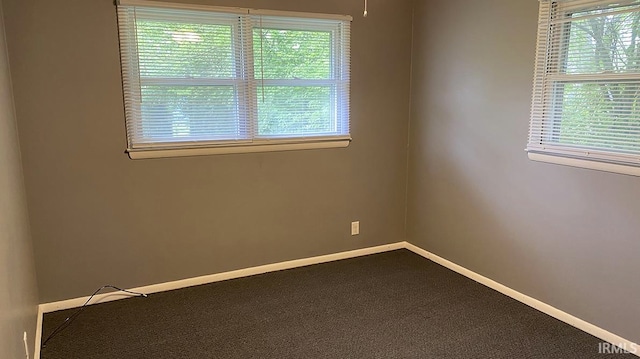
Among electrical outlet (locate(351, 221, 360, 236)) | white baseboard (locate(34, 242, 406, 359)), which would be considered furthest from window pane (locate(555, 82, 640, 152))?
white baseboard (locate(34, 242, 406, 359))

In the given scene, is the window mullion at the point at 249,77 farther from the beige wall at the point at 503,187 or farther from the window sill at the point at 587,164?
the window sill at the point at 587,164

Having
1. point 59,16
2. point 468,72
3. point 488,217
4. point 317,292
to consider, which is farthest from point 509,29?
point 59,16

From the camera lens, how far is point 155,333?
271 centimetres

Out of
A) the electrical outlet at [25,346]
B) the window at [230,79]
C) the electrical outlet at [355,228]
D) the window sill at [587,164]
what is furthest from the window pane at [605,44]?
the electrical outlet at [25,346]

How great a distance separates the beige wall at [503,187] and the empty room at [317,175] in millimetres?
14

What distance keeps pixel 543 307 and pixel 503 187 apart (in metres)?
0.84

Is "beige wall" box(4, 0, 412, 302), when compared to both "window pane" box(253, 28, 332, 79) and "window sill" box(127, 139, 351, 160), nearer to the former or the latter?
"window sill" box(127, 139, 351, 160)

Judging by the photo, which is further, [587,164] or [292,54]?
[292,54]

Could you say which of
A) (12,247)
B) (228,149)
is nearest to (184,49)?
(228,149)

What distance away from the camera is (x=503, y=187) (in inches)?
125

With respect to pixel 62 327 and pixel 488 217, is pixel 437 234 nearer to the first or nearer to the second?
pixel 488 217

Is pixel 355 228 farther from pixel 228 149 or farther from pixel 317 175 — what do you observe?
pixel 228 149

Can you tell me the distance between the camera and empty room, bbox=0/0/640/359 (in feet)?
8.37

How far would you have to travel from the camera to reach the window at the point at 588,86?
241 centimetres
